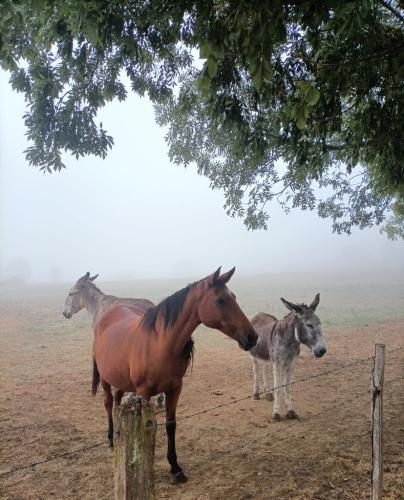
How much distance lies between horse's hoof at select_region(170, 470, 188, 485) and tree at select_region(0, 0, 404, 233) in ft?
13.4

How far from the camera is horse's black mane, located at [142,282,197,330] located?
480 cm

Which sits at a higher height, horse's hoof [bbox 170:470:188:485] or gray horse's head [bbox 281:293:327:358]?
gray horse's head [bbox 281:293:327:358]

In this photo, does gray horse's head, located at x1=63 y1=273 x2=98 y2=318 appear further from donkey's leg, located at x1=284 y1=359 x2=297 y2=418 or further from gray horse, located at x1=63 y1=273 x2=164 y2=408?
donkey's leg, located at x1=284 y1=359 x2=297 y2=418

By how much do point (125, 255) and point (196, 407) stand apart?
535 feet

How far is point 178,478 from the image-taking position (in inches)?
181

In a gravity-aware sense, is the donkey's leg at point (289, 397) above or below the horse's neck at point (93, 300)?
below

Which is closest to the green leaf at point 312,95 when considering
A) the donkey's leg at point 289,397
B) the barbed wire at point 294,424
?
the barbed wire at point 294,424

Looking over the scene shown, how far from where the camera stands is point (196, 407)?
24.7 ft

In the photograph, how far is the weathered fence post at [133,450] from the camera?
8.01 feet

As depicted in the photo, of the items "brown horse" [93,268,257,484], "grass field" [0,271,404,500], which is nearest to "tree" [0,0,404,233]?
"brown horse" [93,268,257,484]

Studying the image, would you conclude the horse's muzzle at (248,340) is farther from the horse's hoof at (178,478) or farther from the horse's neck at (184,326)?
the horse's hoof at (178,478)

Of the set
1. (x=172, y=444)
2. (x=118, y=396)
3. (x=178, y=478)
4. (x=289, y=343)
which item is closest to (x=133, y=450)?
(x=172, y=444)

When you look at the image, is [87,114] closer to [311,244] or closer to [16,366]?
[16,366]

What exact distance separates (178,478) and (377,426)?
2353 mm
